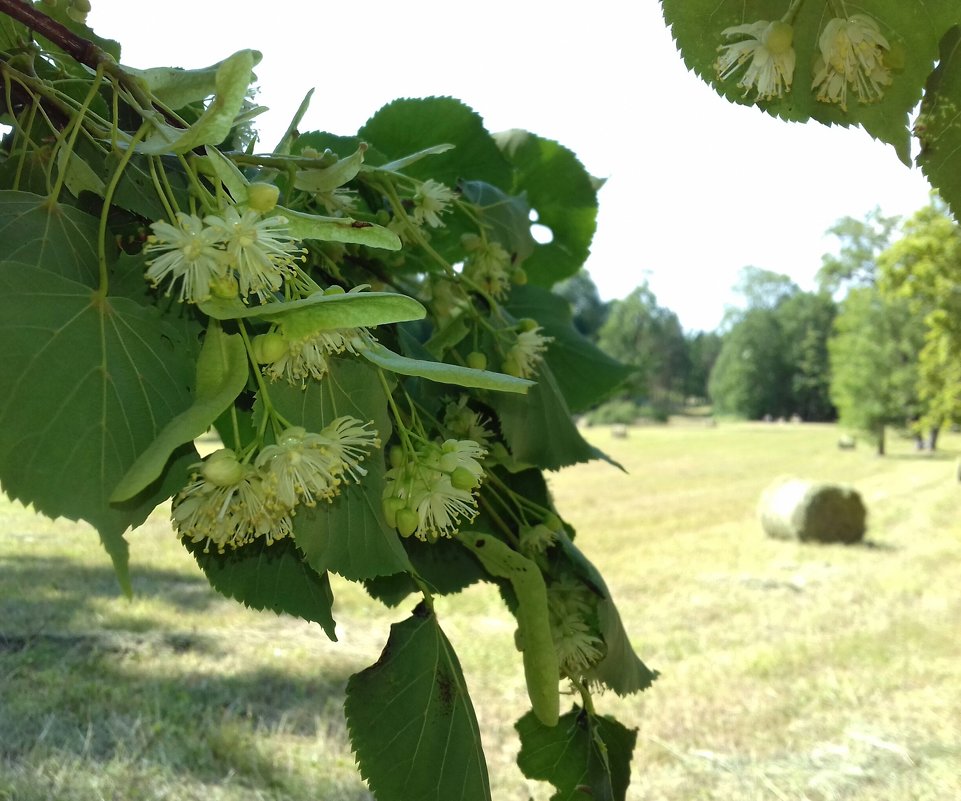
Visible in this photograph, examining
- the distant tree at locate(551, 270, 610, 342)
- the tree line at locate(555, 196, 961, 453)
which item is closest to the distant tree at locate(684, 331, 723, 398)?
the tree line at locate(555, 196, 961, 453)

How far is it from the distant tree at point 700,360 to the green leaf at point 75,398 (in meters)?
42.1

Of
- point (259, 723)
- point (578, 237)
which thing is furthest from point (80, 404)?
point (259, 723)

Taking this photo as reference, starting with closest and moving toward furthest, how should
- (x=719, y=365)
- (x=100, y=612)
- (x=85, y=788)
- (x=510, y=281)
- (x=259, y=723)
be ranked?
1. (x=510, y=281)
2. (x=85, y=788)
3. (x=259, y=723)
4. (x=100, y=612)
5. (x=719, y=365)

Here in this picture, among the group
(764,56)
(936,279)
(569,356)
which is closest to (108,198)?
(764,56)

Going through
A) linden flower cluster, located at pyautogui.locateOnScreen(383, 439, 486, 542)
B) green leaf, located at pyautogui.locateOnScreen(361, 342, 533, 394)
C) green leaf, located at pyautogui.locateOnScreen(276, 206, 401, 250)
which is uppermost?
green leaf, located at pyautogui.locateOnScreen(276, 206, 401, 250)

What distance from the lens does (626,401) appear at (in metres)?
33.0

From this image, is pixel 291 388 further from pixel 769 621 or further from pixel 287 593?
pixel 769 621

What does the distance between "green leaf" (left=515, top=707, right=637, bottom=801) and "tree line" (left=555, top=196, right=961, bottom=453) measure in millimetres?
479

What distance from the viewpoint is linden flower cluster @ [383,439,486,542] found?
667mm

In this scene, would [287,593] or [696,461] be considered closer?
[287,593]

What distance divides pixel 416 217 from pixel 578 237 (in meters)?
0.46

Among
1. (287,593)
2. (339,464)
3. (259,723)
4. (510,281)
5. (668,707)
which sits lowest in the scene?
(668,707)

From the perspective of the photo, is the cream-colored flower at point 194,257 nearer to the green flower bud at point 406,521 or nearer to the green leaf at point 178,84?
the green leaf at point 178,84

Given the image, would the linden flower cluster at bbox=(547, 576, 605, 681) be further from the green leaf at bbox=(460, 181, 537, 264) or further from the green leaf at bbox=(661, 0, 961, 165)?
the green leaf at bbox=(661, 0, 961, 165)
